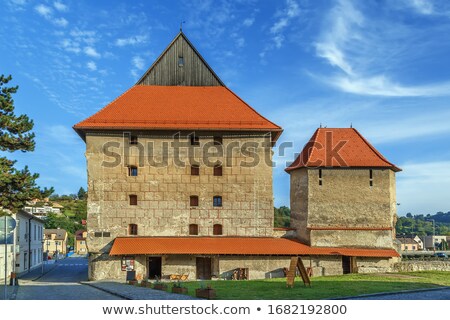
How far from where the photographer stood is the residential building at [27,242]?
4983 centimetres

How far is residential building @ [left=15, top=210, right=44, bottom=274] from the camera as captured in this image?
1962 inches

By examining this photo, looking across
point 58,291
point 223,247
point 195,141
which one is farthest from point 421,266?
point 58,291

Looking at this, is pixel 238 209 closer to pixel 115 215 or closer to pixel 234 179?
pixel 234 179

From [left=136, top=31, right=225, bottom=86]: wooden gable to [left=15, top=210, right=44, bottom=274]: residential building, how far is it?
17.2m

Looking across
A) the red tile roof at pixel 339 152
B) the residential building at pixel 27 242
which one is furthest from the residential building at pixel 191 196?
the residential building at pixel 27 242

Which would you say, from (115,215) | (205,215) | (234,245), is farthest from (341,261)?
(115,215)

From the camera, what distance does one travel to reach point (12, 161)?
26.8m

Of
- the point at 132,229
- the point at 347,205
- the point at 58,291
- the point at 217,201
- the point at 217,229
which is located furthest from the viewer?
the point at 347,205

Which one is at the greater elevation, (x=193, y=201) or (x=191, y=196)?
(x=191, y=196)

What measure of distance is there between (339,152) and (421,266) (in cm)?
1110

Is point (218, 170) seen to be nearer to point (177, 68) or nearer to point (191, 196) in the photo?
point (191, 196)

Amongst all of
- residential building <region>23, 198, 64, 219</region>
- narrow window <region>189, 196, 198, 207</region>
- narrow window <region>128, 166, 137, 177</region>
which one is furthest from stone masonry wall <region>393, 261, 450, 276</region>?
residential building <region>23, 198, 64, 219</region>

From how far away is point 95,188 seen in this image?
38250mm

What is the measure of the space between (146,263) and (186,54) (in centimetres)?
1786
